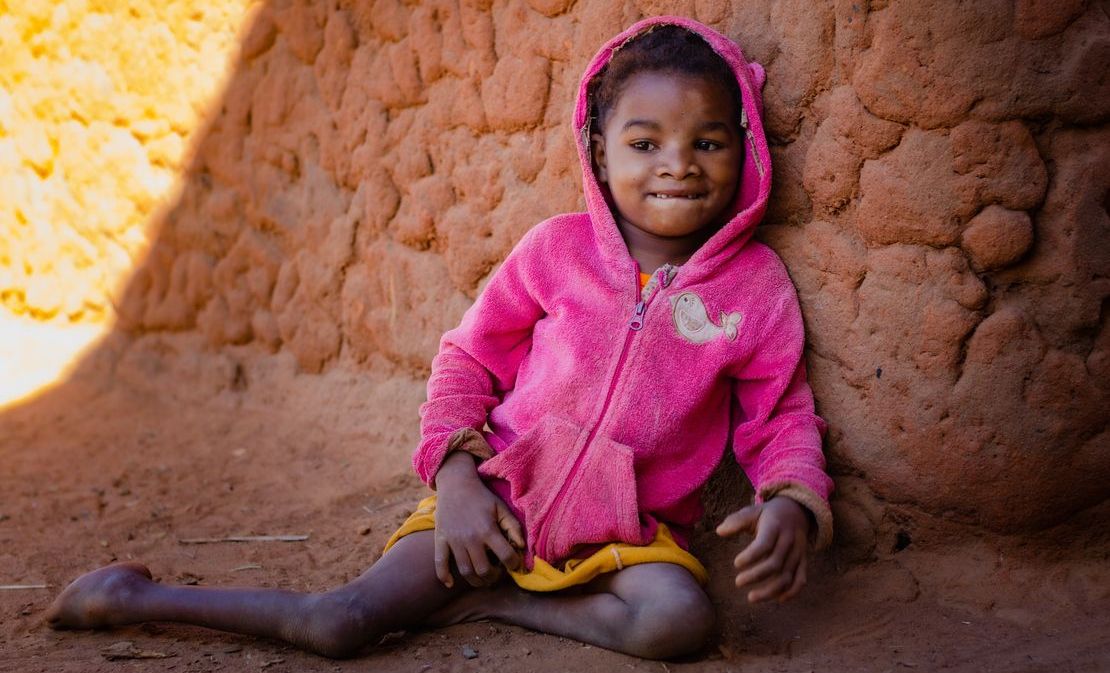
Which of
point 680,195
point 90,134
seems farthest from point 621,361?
point 90,134

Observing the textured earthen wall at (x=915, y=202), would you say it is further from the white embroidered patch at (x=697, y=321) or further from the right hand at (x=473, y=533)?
the right hand at (x=473, y=533)

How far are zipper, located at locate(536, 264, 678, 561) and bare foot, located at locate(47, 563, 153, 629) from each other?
0.85 metres

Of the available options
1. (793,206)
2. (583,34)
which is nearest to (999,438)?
(793,206)

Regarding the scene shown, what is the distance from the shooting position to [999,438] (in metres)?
2.01

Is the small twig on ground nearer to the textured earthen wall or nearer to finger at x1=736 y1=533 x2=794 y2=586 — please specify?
the textured earthen wall

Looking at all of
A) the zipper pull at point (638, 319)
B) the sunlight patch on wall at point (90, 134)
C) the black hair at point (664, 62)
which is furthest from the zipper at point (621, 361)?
the sunlight patch on wall at point (90, 134)

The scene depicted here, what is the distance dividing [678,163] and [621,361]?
42cm

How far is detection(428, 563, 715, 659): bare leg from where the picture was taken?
6.41 ft

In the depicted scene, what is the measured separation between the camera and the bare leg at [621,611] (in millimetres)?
1954

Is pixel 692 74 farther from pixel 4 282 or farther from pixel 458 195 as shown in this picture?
pixel 4 282

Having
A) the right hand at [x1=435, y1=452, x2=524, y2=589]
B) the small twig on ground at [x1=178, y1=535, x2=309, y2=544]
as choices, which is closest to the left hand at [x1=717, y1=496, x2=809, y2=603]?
the right hand at [x1=435, y1=452, x2=524, y2=589]

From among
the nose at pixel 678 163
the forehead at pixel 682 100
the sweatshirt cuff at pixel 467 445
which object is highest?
the forehead at pixel 682 100

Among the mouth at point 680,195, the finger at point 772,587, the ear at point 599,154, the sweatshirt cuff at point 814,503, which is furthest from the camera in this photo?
the ear at point 599,154

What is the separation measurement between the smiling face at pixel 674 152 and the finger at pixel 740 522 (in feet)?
2.05
